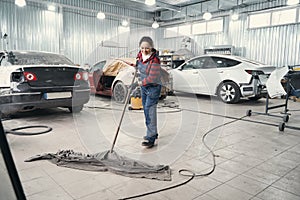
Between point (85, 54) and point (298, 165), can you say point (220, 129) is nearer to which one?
point (298, 165)

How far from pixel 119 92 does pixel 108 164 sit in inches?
140

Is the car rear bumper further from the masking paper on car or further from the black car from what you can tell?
the masking paper on car

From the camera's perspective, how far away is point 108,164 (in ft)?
7.32

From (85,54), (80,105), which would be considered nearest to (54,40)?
(85,54)

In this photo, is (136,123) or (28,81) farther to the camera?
(136,123)

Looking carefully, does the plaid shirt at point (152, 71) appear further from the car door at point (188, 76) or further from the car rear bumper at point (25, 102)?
the car door at point (188, 76)

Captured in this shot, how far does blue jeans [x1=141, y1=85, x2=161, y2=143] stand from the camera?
2732 mm

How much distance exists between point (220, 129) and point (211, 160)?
4.42 feet

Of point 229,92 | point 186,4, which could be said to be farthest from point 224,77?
point 186,4

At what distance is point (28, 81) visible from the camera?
348 centimetres

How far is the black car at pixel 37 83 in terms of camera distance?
11.3ft

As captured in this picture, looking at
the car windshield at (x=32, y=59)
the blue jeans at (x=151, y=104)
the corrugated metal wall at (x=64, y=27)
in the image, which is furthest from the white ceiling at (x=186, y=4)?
the blue jeans at (x=151, y=104)

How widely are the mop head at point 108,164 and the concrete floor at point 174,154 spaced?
75 mm

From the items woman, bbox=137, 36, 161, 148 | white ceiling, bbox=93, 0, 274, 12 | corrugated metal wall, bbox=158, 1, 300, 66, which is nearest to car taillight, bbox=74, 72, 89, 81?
woman, bbox=137, 36, 161, 148
